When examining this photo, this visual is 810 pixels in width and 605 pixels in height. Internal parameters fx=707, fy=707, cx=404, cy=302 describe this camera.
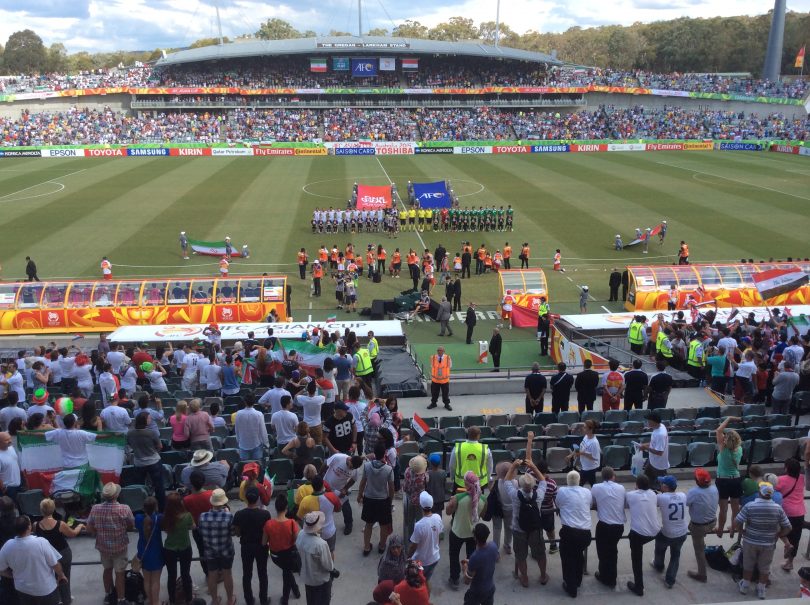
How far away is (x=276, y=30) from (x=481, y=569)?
182m

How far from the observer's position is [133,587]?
8.48m

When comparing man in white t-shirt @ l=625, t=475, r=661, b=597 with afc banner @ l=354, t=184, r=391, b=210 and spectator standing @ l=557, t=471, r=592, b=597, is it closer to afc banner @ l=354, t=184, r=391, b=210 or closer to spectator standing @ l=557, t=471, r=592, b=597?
spectator standing @ l=557, t=471, r=592, b=597

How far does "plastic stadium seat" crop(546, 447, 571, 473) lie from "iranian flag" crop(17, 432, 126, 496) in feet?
20.8

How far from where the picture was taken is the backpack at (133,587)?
27.7 feet

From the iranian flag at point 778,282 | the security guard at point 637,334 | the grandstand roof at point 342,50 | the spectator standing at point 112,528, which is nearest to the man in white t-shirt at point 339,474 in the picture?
the spectator standing at point 112,528

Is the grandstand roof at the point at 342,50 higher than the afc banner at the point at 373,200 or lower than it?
higher

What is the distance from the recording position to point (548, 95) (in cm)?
9375

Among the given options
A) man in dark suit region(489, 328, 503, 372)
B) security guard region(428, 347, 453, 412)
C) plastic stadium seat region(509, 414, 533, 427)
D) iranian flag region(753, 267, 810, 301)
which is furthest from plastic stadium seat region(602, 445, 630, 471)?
iranian flag region(753, 267, 810, 301)

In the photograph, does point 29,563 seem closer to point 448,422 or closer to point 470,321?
point 448,422

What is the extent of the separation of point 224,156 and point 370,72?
31868 millimetres

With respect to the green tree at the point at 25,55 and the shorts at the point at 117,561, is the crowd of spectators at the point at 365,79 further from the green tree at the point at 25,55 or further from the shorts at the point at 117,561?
the shorts at the point at 117,561

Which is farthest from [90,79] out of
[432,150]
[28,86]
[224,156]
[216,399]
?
[216,399]

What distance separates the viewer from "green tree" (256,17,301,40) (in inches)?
6713

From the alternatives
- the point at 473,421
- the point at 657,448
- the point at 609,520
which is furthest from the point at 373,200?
the point at 609,520
